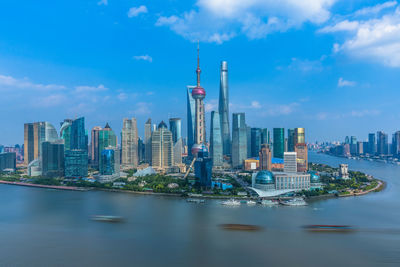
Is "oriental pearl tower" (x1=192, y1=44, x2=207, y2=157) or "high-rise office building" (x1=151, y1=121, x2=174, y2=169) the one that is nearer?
"high-rise office building" (x1=151, y1=121, x2=174, y2=169)

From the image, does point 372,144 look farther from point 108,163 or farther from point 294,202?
point 108,163

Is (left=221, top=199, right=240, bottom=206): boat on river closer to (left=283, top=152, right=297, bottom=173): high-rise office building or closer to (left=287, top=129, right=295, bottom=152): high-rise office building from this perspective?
(left=283, top=152, right=297, bottom=173): high-rise office building

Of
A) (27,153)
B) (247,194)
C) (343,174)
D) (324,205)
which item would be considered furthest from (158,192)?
(27,153)

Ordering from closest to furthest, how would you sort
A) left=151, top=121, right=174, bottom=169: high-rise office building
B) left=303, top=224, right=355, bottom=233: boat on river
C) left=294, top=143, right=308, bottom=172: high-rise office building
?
left=303, top=224, right=355, bottom=233: boat on river
left=294, top=143, right=308, bottom=172: high-rise office building
left=151, top=121, right=174, bottom=169: high-rise office building

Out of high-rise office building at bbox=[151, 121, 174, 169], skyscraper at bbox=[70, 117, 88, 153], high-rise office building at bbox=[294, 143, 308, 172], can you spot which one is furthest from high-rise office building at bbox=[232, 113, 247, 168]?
skyscraper at bbox=[70, 117, 88, 153]

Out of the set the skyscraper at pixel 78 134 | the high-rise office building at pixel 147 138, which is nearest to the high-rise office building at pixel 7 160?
the skyscraper at pixel 78 134

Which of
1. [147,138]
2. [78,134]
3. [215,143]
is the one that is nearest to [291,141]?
[215,143]
